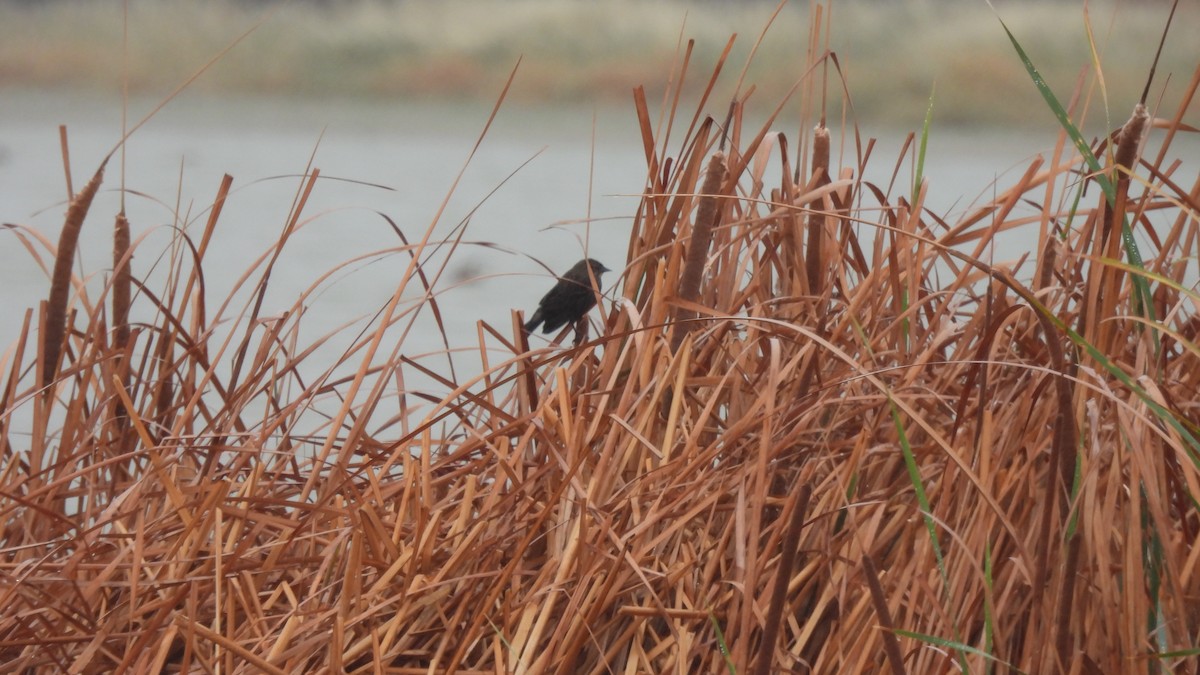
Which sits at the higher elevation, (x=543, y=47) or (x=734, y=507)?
(x=543, y=47)

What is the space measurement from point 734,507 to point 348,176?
3.69ft

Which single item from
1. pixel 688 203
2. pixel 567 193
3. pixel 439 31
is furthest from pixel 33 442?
pixel 567 193

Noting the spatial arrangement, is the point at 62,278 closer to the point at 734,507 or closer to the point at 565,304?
the point at 565,304

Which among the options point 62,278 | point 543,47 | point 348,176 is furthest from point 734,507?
point 348,176

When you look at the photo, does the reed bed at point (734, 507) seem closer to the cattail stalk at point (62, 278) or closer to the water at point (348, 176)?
the cattail stalk at point (62, 278)

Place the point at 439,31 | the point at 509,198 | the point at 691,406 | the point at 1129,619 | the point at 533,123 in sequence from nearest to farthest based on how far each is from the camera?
the point at 1129,619, the point at 691,406, the point at 439,31, the point at 533,123, the point at 509,198

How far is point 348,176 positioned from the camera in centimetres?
153

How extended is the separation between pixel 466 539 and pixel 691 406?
17cm

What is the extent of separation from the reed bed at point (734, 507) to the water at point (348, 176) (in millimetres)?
732

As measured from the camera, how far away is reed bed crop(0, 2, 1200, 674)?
0.48m

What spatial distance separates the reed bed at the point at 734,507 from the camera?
0.48 meters

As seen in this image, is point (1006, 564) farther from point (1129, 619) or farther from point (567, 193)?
point (567, 193)

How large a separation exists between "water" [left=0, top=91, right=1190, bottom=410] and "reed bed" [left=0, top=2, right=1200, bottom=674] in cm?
73

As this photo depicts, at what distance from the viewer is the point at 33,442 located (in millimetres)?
750
